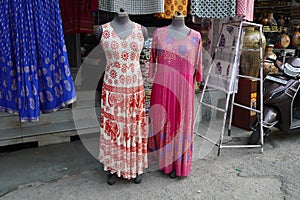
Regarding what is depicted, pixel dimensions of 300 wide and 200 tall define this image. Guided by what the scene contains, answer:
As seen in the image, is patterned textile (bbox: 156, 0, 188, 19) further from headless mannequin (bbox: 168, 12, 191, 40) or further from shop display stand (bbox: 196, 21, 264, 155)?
shop display stand (bbox: 196, 21, 264, 155)

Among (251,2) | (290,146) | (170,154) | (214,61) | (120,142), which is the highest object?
(251,2)

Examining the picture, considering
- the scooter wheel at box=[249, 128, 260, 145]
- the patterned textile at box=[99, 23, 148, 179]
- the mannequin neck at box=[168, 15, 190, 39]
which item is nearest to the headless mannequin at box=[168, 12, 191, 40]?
the mannequin neck at box=[168, 15, 190, 39]

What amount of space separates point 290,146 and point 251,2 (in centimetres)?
201

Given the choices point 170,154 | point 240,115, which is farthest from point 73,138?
point 240,115

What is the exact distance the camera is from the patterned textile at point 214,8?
9.91ft

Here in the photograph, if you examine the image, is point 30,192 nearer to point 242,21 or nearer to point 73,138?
point 73,138

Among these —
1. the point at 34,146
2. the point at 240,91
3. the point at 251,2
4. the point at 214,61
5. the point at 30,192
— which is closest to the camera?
the point at 30,192

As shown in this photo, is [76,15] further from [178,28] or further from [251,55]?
[251,55]

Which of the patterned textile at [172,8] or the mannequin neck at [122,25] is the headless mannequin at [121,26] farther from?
the patterned textile at [172,8]

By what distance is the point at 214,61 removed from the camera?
3977 millimetres

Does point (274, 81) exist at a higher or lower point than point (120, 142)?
higher

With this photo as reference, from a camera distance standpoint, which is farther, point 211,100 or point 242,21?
point 211,100

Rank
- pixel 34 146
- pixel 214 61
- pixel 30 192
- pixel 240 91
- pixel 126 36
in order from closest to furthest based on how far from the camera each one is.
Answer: pixel 126 36
pixel 30 192
pixel 34 146
pixel 214 61
pixel 240 91

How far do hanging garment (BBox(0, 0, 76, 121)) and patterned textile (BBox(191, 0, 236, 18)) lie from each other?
58.1 inches
